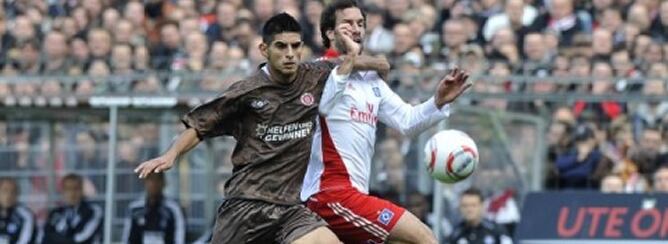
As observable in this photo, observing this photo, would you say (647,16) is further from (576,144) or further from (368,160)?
(368,160)

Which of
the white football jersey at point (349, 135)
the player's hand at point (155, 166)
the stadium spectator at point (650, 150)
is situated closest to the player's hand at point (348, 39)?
the white football jersey at point (349, 135)

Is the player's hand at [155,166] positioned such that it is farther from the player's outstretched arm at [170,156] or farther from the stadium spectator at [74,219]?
the stadium spectator at [74,219]

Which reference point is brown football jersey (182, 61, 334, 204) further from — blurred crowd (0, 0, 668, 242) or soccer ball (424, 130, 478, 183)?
blurred crowd (0, 0, 668, 242)

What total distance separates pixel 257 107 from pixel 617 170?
515cm

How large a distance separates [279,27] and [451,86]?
1.06m

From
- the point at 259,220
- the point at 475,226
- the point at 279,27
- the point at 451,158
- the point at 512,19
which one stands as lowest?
the point at 475,226

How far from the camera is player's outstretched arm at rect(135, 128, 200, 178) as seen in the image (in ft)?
38.3

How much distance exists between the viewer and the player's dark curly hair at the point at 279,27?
1213 cm

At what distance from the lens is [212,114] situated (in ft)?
40.1

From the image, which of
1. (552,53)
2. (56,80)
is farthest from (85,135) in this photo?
(552,53)

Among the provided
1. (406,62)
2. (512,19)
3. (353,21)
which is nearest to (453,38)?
(512,19)

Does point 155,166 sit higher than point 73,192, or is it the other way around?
point 155,166

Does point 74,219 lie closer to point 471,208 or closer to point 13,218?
point 13,218

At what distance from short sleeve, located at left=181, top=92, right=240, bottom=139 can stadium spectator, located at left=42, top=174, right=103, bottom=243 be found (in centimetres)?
599
